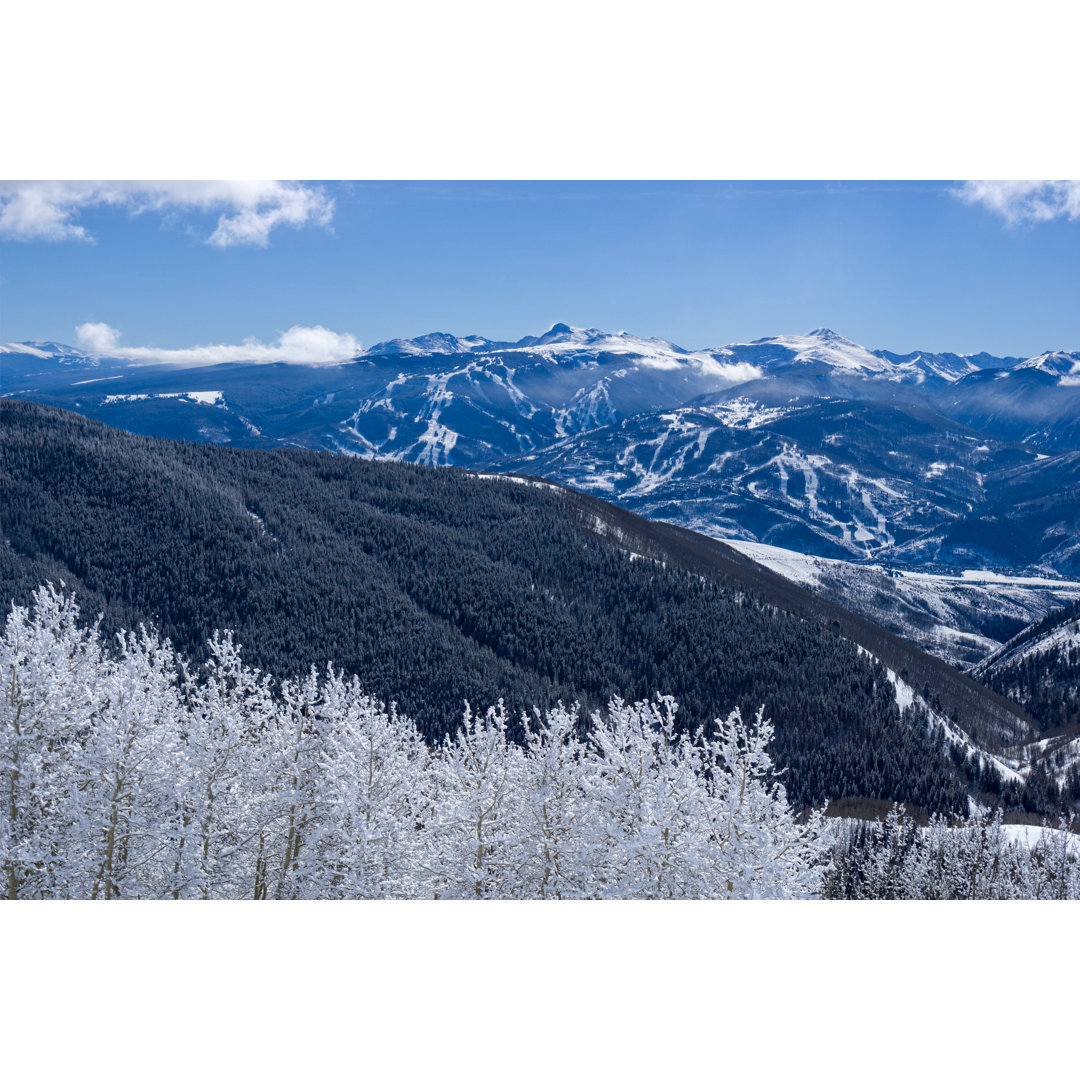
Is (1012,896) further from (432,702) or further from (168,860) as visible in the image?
(432,702)

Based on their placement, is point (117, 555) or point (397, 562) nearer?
point (117, 555)

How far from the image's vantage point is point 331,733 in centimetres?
4541

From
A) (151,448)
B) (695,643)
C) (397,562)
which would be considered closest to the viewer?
(695,643)

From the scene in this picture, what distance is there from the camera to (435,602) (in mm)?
159500

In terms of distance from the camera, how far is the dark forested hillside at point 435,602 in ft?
435

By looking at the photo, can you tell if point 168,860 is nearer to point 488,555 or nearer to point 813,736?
point 813,736

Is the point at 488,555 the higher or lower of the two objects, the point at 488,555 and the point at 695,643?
the higher

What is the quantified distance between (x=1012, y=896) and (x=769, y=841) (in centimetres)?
4518

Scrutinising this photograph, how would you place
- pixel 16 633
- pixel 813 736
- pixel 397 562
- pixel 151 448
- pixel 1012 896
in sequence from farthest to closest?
pixel 151 448
pixel 397 562
pixel 813 736
pixel 1012 896
pixel 16 633

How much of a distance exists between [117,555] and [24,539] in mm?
17093

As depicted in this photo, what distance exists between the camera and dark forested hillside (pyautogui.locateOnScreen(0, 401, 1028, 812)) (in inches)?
5221

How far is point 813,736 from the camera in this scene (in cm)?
12900

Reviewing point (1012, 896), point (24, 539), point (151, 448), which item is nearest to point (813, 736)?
point (1012, 896)

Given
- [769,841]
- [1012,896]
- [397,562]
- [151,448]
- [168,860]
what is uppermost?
[151,448]
